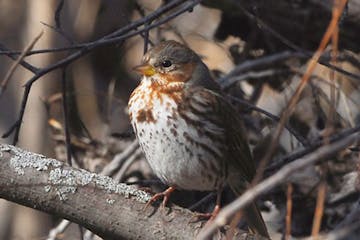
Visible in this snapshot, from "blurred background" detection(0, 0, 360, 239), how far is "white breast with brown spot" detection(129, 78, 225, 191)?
14.6 inches

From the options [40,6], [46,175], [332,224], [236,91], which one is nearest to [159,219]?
[46,175]

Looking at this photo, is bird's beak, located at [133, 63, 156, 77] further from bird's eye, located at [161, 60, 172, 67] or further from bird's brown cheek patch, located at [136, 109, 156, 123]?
bird's brown cheek patch, located at [136, 109, 156, 123]

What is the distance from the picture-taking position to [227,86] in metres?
4.53

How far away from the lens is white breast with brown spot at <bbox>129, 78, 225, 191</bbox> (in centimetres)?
348

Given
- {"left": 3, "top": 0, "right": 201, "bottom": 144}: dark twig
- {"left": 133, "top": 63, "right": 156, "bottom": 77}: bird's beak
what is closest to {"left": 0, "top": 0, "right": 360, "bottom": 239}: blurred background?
{"left": 133, "top": 63, "right": 156, "bottom": 77}: bird's beak

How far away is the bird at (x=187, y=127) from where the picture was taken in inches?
138

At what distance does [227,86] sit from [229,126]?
83cm

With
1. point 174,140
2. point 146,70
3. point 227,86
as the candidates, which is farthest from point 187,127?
point 227,86

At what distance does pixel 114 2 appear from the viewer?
590 centimetres

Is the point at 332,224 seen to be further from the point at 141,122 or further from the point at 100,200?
the point at 100,200

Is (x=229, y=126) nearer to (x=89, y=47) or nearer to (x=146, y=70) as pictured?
(x=146, y=70)

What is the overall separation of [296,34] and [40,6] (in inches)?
68.7

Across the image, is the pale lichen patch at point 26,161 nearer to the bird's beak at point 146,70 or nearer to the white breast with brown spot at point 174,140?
the white breast with brown spot at point 174,140

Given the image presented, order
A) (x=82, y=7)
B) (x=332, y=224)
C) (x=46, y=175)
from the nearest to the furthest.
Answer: (x=46, y=175) < (x=332, y=224) < (x=82, y=7)
